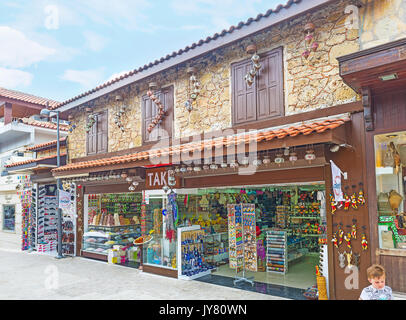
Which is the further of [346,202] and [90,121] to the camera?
[90,121]

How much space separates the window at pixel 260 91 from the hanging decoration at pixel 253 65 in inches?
5.2

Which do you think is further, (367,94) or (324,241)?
(324,241)

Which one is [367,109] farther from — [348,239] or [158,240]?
[158,240]

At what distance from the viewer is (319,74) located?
7.39m

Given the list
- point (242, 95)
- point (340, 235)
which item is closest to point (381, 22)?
point (242, 95)

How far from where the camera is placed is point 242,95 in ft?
28.7

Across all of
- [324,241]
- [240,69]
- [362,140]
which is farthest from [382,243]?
[240,69]

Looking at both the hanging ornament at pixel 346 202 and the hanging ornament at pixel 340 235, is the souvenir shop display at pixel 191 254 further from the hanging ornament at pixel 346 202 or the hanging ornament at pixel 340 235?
the hanging ornament at pixel 346 202

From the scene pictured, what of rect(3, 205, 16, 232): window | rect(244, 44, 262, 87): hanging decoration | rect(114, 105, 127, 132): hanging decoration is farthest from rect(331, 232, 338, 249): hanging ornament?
rect(3, 205, 16, 232): window

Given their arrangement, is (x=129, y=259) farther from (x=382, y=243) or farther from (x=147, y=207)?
(x=382, y=243)

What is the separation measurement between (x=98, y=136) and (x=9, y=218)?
10079mm

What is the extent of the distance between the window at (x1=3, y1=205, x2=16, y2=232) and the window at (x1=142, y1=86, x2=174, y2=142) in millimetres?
11932

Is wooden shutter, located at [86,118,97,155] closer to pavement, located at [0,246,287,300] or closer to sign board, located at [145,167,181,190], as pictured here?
sign board, located at [145,167,181,190]
